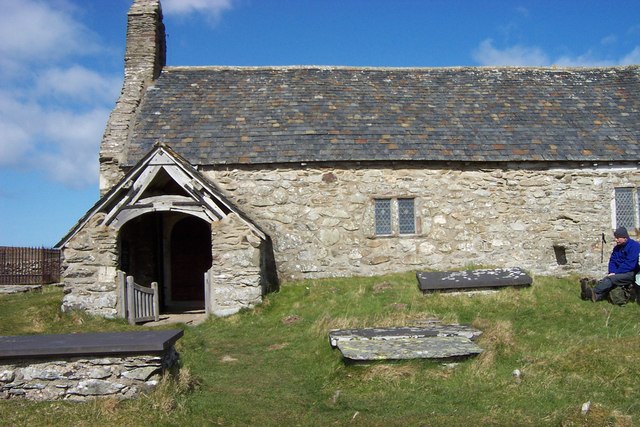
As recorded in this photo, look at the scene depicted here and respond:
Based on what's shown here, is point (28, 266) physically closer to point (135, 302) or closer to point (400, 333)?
point (135, 302)

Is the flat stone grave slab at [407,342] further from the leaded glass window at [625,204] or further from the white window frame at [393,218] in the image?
the leaded glass window at [625,204]

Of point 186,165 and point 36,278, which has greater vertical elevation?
point 186,165

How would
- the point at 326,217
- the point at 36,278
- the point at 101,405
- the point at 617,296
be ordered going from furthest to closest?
the point at 36,278, the point at 326,217, the point at 617,296, the point at 101,405

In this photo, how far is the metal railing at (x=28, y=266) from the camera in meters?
25.6

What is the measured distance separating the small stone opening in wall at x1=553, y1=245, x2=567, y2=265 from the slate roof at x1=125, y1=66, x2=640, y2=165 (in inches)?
100

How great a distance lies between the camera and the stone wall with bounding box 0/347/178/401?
763 cm

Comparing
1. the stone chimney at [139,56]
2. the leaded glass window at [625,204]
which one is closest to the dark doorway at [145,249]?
the stone chimney at [139,56]

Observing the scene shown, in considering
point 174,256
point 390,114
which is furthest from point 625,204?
point 174,256

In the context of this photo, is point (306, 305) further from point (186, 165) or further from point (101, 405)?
point (101, 405)

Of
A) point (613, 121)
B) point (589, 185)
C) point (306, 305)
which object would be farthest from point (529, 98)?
point (306, 305)

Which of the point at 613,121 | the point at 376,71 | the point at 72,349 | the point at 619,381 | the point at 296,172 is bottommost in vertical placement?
the point at 619,381

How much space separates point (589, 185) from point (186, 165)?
37.6 ft

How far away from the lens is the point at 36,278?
25.7 m

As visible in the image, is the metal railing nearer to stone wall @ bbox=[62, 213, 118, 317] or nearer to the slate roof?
the slate roof
